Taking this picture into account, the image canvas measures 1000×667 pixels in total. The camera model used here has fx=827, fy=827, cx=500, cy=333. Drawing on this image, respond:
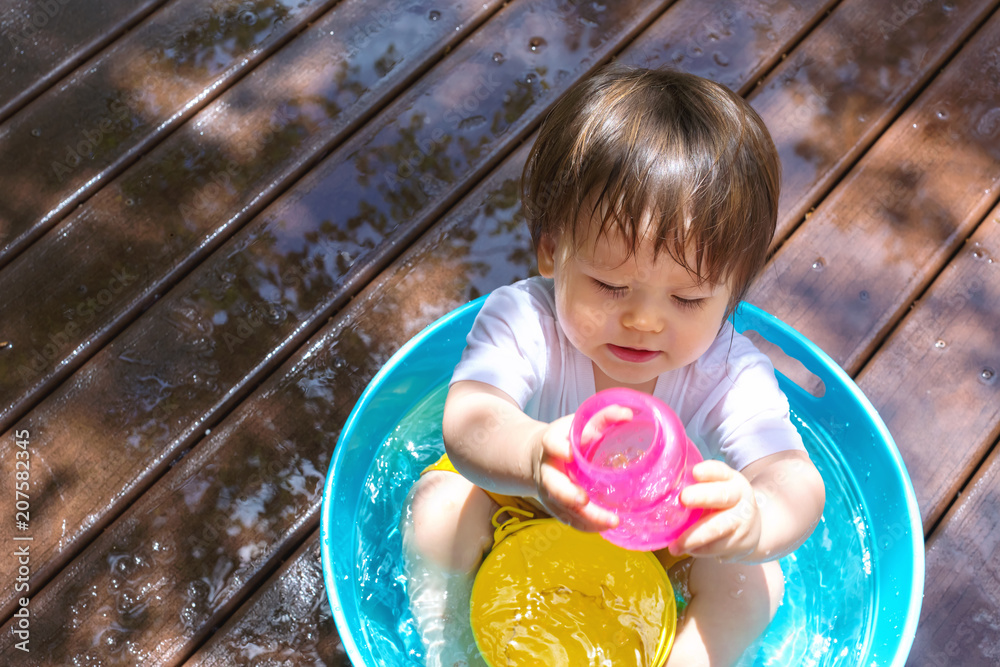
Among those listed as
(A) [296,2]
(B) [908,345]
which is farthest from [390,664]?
(A) [296,2]

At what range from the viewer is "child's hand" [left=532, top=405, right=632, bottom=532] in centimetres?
81

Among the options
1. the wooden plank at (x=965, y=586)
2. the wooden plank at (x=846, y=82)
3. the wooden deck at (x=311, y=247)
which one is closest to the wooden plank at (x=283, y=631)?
the wooden deck at (x=311, y=247)

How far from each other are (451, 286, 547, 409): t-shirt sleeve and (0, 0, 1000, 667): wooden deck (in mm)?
286

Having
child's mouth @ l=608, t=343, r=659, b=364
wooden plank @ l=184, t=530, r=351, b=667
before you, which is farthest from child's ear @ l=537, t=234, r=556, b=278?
wooden plank @ l=184, t=530, r=351, b=667

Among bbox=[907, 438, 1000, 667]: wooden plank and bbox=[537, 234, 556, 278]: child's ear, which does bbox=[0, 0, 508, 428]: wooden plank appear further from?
bbox=[907, 438, 1000, 667]: wooden plank

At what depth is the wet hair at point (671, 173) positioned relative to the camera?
0.91 metres

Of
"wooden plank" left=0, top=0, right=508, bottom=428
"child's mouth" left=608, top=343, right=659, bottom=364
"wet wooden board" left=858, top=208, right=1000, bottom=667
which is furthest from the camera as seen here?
"wooden plank" left=0, top=0, right=508, bottom=428

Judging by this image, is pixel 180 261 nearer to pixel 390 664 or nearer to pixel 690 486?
pixel 390 664

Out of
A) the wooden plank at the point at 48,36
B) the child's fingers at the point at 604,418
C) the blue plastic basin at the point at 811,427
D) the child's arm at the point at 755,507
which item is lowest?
the blue plastic basin at the point at 811,427

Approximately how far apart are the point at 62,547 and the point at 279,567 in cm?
33

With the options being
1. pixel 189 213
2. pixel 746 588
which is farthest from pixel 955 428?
pixel 189 213

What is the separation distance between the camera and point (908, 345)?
4.58ft

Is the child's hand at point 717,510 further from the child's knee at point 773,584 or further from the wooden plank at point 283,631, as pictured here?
the wooden plank at point 283,631

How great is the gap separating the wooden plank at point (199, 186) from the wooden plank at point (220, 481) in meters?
0.07
